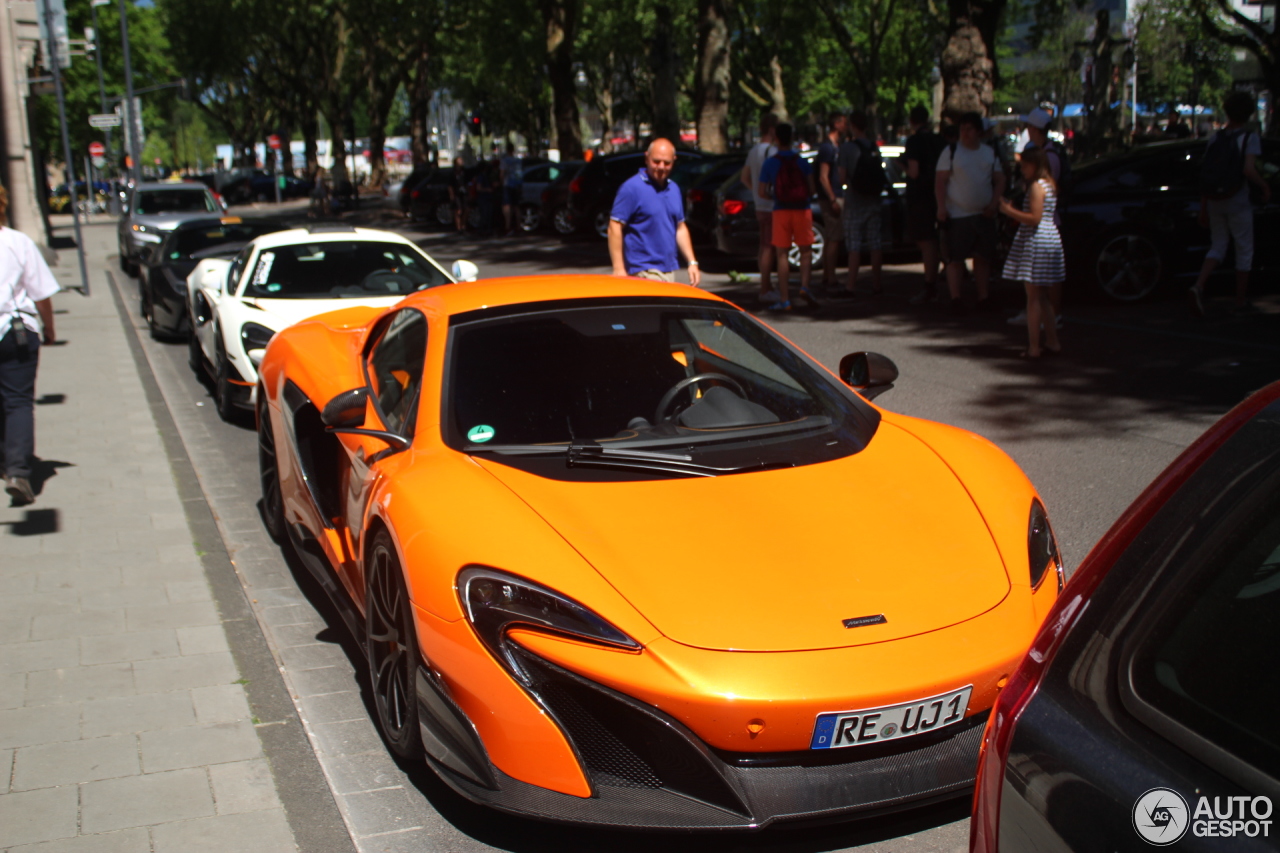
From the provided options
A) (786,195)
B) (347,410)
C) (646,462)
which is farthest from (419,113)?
(646,462)

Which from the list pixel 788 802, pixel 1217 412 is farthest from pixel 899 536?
pixel 1217 412

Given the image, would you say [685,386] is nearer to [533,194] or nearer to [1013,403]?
[1013,403]

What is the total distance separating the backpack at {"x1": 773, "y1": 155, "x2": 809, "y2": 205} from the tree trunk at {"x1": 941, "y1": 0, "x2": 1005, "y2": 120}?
4.53 m

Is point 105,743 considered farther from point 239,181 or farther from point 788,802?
point 239,181

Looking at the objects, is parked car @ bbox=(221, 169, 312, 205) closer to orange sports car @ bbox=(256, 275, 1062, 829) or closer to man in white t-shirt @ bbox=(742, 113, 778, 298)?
man in white t-shirt @ bbox=(742, 113, 778, 298)

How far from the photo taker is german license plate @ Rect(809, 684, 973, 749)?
2.70 m

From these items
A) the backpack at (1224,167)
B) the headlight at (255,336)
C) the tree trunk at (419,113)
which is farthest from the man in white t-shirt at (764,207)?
the tree trunk at (419,113)

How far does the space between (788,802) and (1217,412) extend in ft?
18.9

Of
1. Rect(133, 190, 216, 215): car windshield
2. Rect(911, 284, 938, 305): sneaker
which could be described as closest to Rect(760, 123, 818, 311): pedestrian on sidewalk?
Rect(911, 284, 938, 305): sneaker

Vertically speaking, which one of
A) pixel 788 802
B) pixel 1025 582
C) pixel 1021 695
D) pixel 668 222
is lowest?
pixel 788 802

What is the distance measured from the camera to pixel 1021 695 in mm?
1704

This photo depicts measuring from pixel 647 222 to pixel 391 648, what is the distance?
17.4 ft

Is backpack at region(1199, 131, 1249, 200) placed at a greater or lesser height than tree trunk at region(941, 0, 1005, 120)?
lesser

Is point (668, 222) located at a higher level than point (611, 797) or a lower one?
higher
